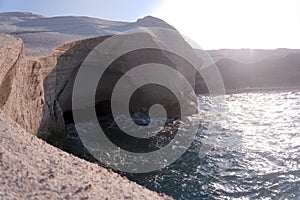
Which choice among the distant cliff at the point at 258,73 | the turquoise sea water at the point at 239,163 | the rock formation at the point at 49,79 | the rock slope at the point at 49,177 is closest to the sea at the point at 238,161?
the turquoise sea water at the point at 239,163

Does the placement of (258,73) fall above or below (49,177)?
above

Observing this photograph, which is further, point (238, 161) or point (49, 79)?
point (49, 79)

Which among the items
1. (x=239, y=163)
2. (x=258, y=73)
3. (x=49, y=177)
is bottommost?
(x=239, y=163)

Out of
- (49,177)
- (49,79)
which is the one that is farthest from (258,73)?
(49,177)

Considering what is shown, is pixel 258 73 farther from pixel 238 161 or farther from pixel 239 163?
pixel 239 163

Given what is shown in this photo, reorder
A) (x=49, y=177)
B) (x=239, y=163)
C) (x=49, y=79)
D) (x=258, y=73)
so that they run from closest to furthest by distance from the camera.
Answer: (x=49, y=177)
(x=239, y=163)
(x=49, y=79)
(x=258, y=73)

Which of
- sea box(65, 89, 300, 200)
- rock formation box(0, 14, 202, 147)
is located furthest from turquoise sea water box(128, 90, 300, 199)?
rock formation box(0, 14, 202, 147)

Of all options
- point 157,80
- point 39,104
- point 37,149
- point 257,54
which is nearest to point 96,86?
point 157,80

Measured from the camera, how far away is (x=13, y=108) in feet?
19.7

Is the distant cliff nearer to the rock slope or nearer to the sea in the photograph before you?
the sea

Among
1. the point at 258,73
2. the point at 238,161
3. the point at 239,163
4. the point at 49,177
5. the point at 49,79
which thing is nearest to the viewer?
the point at 49,177

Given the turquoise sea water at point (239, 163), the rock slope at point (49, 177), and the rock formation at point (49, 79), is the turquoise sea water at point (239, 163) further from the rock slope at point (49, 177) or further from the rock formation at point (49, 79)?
the rock slope at point (49, 177)

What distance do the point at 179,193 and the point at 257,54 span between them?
24358mm

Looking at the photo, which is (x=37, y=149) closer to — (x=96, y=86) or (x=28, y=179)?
(x=28, y=179)
